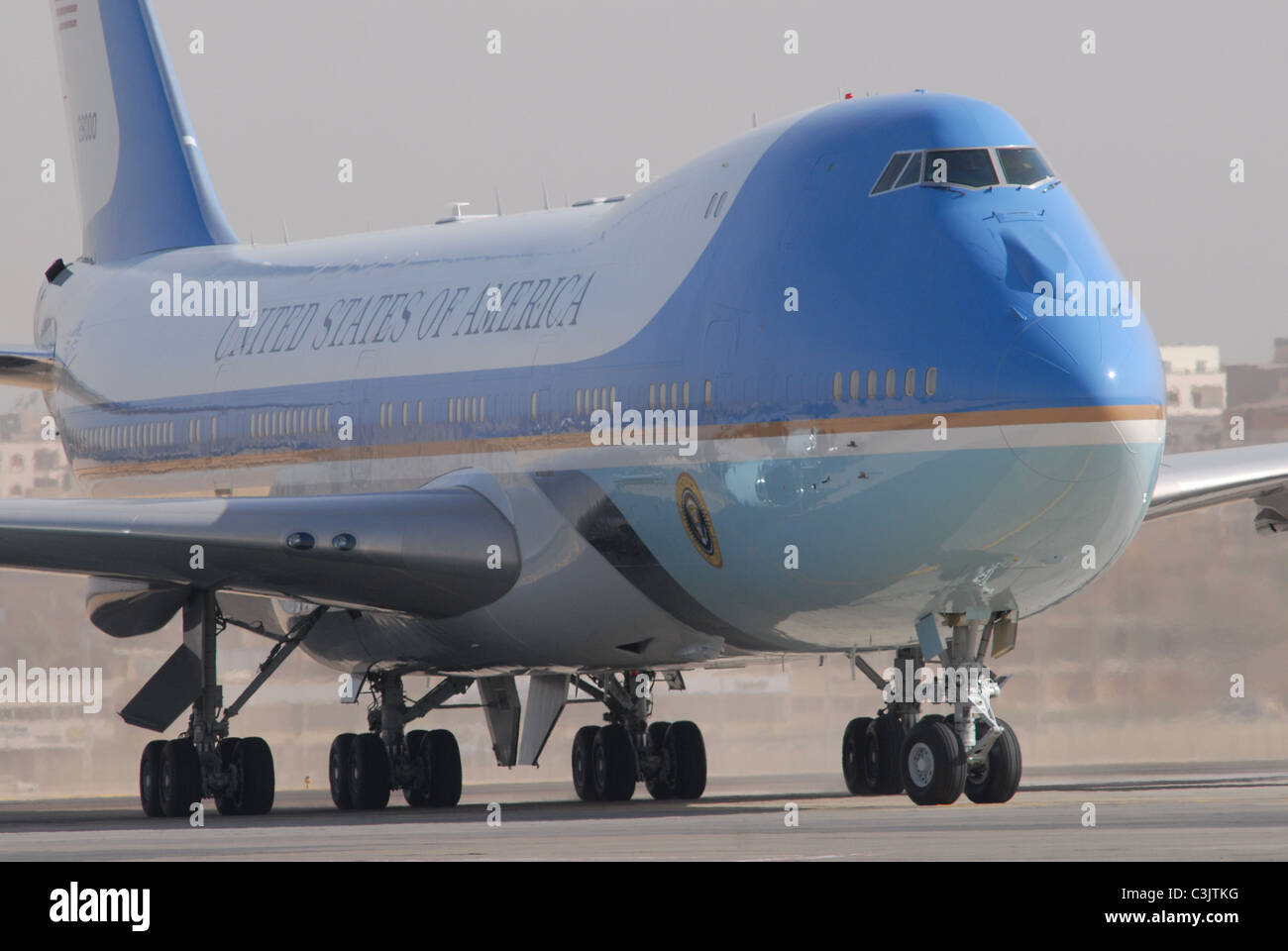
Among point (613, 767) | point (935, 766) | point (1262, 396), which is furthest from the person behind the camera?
point (1262, 396)

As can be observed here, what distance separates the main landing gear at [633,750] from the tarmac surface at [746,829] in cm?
35

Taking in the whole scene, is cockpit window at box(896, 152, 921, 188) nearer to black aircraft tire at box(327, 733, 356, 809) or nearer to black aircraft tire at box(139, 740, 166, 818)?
black aircraft tire at box(327, 733, 356, 809)

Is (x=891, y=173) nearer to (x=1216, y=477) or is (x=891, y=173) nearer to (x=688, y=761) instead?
(x=1216, y=477)

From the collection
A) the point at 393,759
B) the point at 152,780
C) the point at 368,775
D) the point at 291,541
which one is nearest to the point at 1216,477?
the point at 393,759

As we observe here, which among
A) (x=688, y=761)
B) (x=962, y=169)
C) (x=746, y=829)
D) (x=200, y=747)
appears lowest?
(x=746, y=829)

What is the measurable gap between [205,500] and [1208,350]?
25.3 m

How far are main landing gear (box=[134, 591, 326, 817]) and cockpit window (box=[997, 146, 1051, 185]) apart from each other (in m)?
10.6

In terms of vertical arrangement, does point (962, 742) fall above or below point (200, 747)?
below

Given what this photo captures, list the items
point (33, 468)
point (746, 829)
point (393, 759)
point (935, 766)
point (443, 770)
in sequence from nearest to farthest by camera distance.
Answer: point (746, 829) < point (935, 766) < point (443, 770) < point (393, 759) < point (33, 468)

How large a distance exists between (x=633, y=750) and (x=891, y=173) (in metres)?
10.5

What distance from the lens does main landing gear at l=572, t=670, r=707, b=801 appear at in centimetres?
3136

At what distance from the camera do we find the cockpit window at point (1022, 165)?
913 inches

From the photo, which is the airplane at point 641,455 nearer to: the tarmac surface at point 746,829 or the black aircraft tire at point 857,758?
the black aircraft tire at point 857,758

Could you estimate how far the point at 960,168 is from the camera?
909 inches
